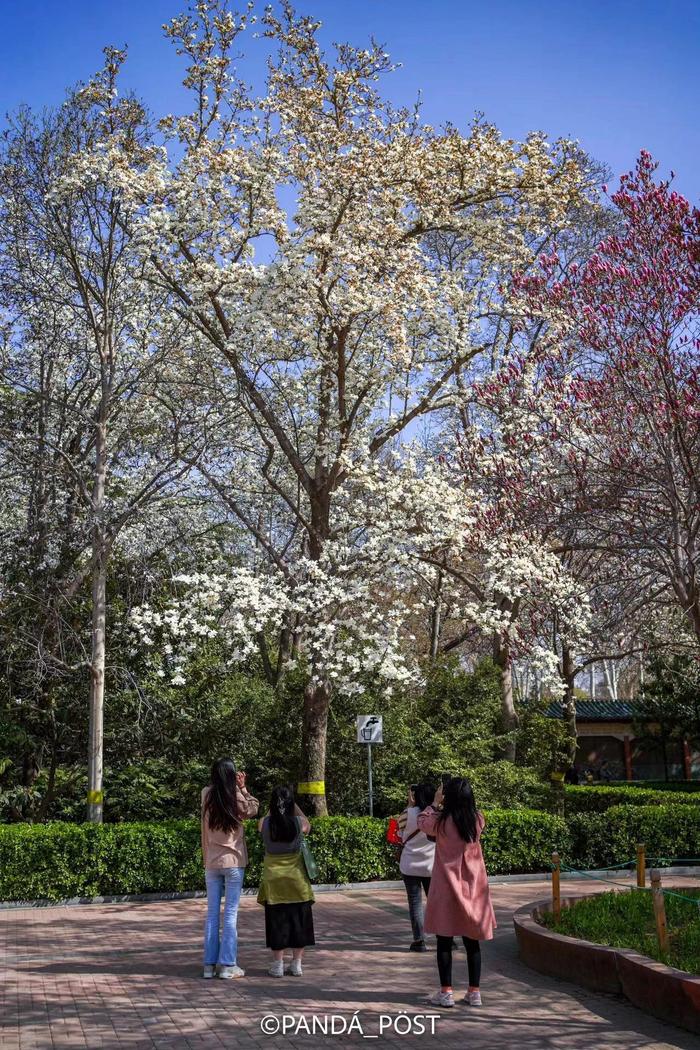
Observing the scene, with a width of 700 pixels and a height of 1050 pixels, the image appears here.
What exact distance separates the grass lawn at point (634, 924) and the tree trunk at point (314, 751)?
5847 millimetres

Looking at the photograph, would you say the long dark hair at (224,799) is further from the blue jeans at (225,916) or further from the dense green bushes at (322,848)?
the dense green bushes at (322,848)

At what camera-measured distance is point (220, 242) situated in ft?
52.6

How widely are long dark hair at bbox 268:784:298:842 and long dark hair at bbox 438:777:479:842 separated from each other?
4.58 ft

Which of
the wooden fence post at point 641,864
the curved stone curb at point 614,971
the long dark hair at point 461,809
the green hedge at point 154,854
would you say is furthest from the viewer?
the green hedge at point 154,854

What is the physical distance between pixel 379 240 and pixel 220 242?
244cm

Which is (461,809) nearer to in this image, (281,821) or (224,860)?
(281,821)

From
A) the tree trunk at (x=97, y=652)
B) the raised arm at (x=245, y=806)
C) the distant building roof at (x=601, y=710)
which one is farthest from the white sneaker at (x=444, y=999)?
the distant building roof at (x=601, y=710)

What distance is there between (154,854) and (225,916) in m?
5.89

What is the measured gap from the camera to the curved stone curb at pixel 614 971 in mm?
6941

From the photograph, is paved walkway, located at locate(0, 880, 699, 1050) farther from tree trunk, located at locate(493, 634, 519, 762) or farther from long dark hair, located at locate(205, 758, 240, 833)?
tree trunk, located at locate(493, 634, 519, 762)

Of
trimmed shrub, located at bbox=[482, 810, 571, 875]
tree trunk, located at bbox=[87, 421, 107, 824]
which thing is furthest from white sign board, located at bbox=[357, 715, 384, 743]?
tree trunk, located at bbox=[87, 421, 107, 824]

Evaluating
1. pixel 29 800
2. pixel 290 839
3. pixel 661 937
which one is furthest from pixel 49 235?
pixel 661 937

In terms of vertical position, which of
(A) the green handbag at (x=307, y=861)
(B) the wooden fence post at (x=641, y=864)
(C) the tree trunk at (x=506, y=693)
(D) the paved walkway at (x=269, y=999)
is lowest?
A: (D) the paved walkway at (x=269, y=999)

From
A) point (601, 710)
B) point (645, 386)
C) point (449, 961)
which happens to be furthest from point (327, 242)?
point (601, 710)
